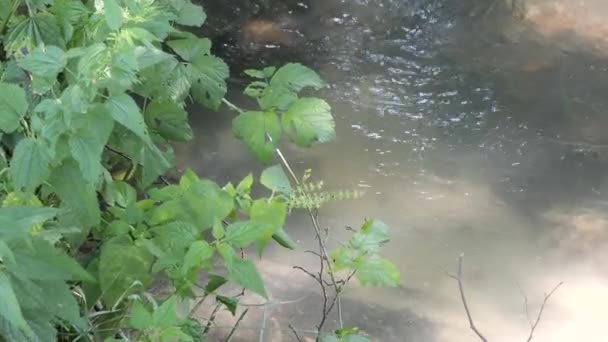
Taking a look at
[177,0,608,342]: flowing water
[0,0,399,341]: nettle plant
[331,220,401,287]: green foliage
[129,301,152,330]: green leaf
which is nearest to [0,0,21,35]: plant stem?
[0,0,399,341]: nettle plant

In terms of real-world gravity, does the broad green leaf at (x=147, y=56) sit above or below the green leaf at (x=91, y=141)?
above

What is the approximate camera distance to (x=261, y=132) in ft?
5.00

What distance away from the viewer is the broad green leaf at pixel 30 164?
1.10 metres

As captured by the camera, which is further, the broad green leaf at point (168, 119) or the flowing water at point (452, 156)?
the flowing water at point (452, 156)

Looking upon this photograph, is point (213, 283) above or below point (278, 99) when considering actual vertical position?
below

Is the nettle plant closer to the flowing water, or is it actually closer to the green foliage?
the green foliage

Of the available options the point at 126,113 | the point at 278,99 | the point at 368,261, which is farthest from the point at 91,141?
the point at 368,261

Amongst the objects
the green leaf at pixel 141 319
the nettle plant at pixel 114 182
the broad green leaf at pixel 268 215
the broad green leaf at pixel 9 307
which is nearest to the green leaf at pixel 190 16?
the nettle plant at pixel 114 182

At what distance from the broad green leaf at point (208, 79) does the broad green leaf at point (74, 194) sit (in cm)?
47

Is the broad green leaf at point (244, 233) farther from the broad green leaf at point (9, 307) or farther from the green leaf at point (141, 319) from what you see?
the broad green leaf at point (9, 307)

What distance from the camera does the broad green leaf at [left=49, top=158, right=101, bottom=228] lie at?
1.20 meters

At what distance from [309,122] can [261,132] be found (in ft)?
0.34

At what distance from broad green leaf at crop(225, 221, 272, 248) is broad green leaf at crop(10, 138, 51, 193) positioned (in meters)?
0.36

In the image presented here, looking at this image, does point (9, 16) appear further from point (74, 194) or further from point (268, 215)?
point (268, 215)
